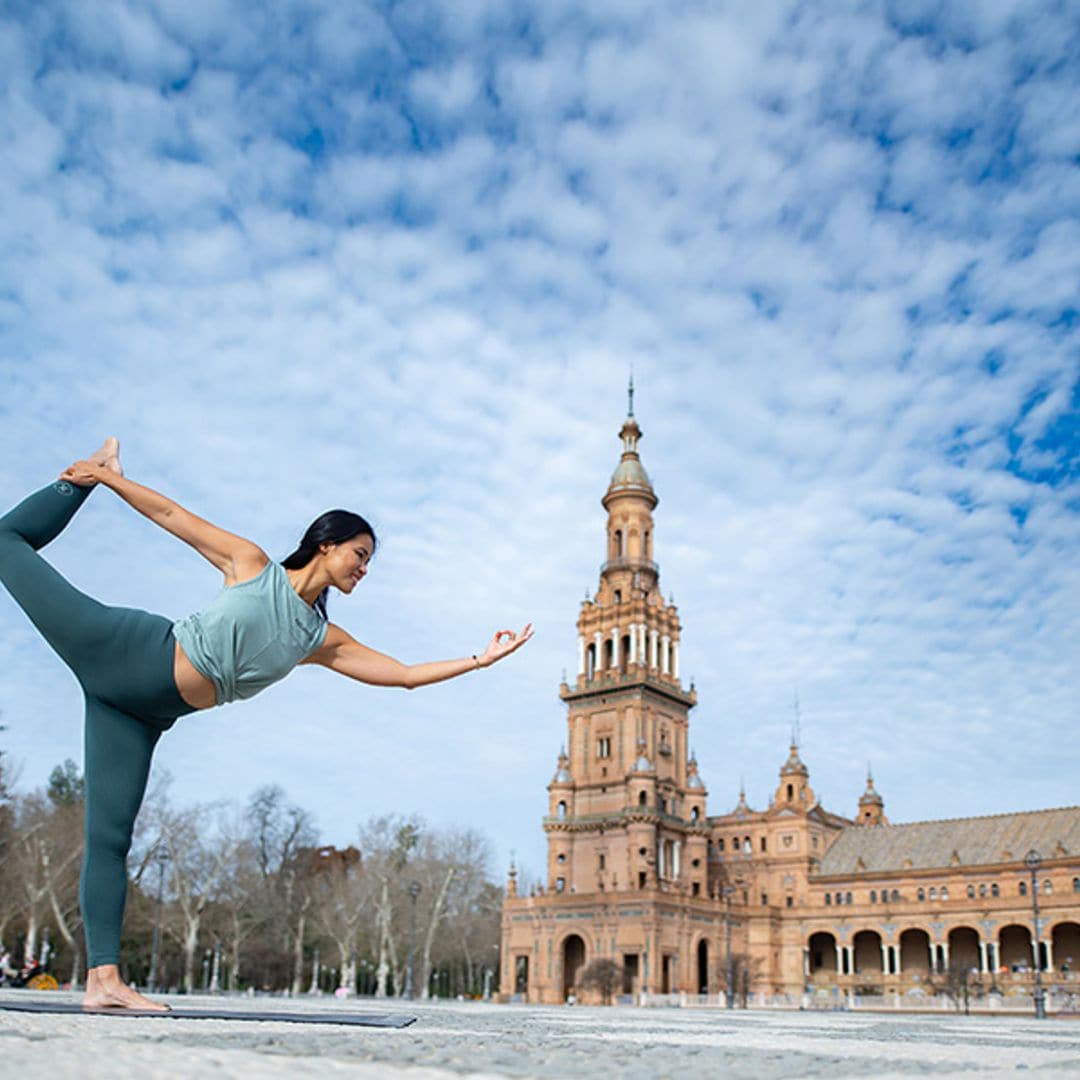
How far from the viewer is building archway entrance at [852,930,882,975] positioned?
62.4 m

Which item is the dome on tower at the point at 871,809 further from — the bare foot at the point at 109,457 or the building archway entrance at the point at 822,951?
the bare foot at the point at 109,457

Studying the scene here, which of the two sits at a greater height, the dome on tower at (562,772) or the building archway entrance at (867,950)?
the dome on tower at (562,772)

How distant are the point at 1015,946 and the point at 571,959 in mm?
22442

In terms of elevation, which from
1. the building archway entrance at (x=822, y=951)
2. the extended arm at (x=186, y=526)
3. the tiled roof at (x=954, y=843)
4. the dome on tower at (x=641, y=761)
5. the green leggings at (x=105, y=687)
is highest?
the dome on tower at (x=641, y=761)

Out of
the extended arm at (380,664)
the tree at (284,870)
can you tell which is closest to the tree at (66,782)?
the tree at (284,870)

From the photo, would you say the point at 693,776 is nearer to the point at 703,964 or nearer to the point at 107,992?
the point at 703,964

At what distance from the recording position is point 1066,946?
182 ft

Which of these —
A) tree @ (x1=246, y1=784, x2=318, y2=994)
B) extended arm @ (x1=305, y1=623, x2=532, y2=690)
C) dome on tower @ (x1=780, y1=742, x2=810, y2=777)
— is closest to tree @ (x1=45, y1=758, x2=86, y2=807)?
tree @ (x1=246, y1=784, x2=318, y2=994)

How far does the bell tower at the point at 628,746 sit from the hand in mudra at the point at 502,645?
165 feet

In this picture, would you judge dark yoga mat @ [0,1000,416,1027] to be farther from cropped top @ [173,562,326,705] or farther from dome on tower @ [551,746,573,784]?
dome on tower @ [551,746,573,784]

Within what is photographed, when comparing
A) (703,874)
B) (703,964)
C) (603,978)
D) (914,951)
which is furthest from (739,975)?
(914,951)

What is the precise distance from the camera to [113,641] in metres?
5.35

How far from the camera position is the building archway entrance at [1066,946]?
2140 inches

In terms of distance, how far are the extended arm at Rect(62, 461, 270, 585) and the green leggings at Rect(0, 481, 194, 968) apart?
41 centimetres
